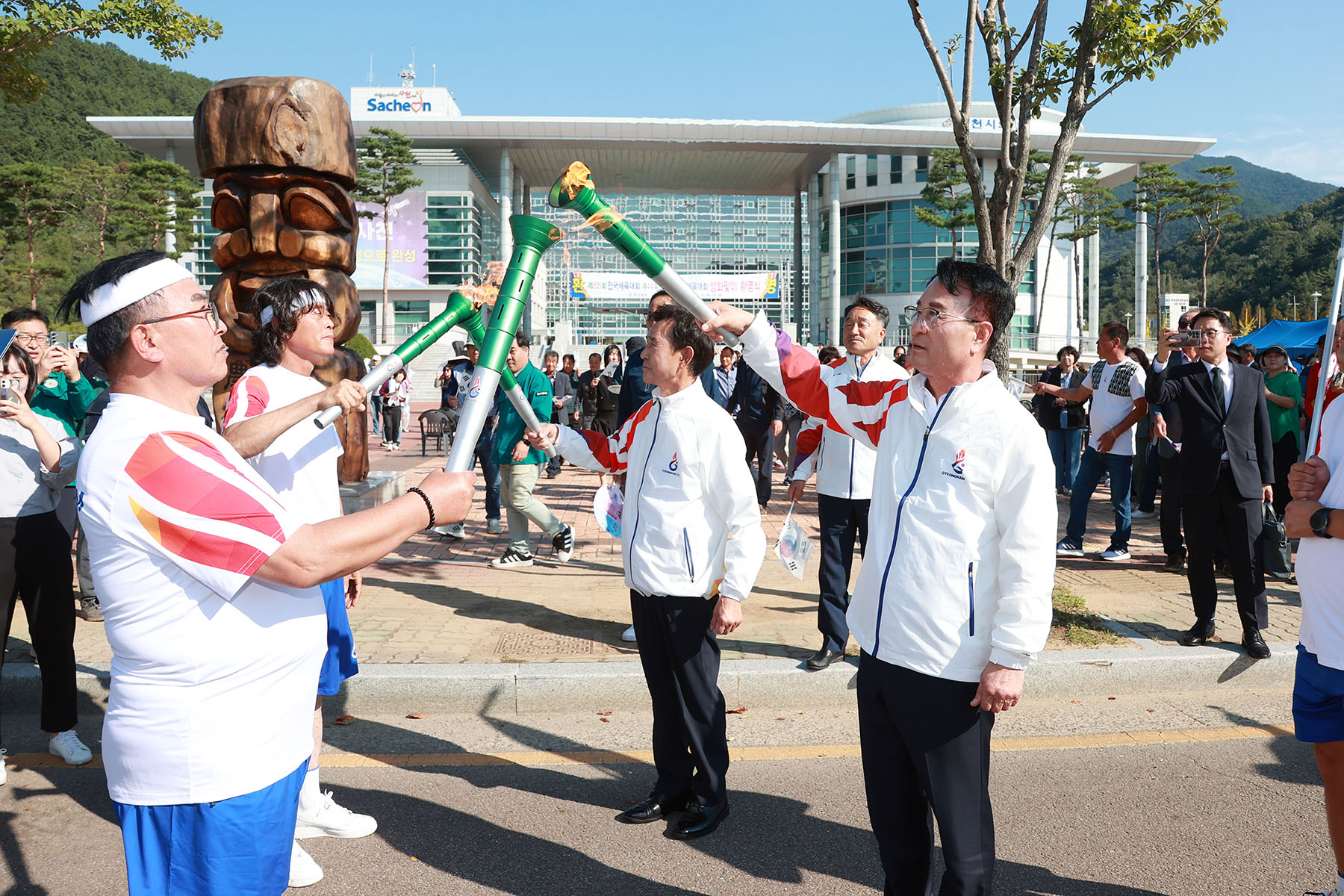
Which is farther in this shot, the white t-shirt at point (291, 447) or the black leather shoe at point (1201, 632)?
the black leather shoe at point (1201, 632)

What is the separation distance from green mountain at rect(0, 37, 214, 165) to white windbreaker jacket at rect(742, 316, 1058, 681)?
70006 millimetres

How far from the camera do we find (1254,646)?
17.8 feet

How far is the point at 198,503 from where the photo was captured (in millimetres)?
1809

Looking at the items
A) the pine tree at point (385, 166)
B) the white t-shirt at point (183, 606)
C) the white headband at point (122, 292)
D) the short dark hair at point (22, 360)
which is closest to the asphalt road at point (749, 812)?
the white t-shirt at point (183, 606)

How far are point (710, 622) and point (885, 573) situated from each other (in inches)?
46.1

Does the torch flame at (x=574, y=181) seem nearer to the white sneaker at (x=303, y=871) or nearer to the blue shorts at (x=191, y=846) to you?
the blue shorts at (x=191, y=846)

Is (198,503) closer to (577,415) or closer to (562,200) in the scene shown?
(562,200)

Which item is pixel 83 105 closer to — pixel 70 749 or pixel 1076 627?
pixel 70 749

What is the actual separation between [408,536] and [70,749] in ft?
10.6

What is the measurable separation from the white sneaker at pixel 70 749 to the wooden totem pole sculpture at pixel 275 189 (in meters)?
2.52

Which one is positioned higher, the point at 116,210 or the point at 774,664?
the point at 116,210

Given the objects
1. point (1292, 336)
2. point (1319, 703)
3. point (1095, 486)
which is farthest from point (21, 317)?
point (1292, 336)

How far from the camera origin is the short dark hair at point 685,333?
12.1 feet

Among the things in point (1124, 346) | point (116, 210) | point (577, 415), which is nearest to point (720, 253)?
point (116, 210)
